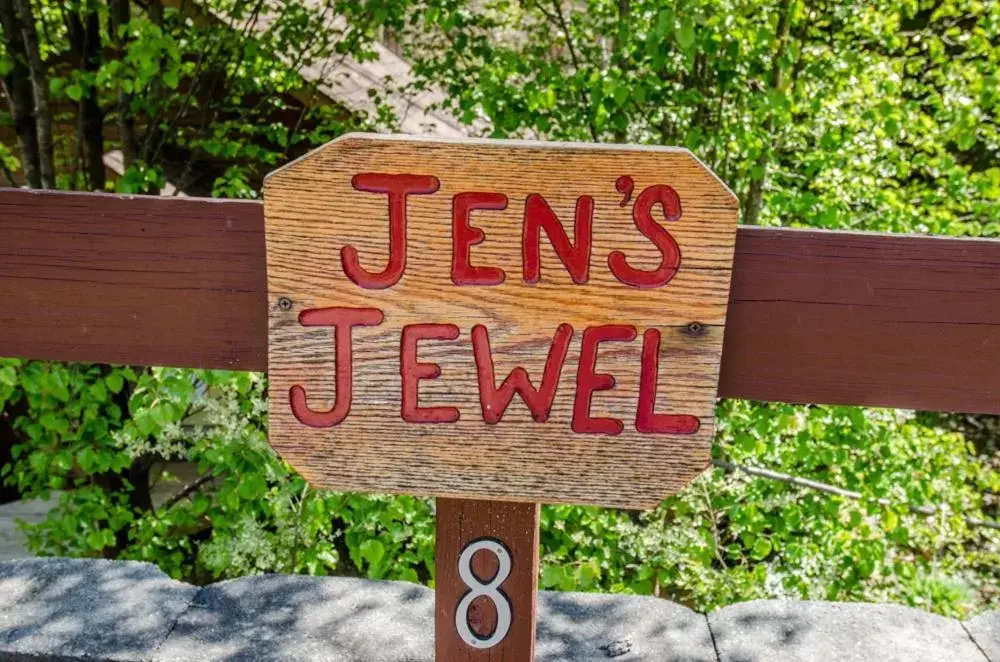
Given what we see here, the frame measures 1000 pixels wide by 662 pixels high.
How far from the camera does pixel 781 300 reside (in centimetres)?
136

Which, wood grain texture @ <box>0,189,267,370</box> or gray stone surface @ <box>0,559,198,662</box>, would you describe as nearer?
wood grain texture @ <box>0,189,267,370</box>

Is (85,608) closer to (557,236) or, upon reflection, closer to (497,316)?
(497,316)

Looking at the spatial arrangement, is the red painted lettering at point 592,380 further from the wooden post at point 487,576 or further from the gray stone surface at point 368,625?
the gray stone surface at point 368,625

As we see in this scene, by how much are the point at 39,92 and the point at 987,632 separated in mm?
3848

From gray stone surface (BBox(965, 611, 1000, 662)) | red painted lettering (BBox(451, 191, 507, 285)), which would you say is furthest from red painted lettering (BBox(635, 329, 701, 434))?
gray stone surface (BBox(965, 611, 1000, 662))

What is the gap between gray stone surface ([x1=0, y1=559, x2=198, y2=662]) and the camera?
186cm

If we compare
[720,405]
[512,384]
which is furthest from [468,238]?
[720,405]

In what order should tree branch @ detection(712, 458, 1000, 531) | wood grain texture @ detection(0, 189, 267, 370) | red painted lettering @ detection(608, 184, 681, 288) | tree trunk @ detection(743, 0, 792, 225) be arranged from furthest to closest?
tree branch @ detection(712, 458, 1000, 531), tree trunk @ detection(743, 0, 792, 225), wood grain texture @ detection(0, 189, 267, 370), red painted lettering @ detection(608, 184, 681, 288)

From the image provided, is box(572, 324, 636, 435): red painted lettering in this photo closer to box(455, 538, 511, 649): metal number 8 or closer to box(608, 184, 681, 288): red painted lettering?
box(608, 184, 681, 288): red painted lettering

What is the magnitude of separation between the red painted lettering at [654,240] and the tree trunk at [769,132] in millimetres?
2453

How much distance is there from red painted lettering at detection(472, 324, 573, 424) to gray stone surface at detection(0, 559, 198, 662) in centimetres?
99

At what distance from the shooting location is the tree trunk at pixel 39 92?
381 cm

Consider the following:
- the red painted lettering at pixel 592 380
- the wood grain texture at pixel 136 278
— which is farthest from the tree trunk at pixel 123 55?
the red painted lettering at pixel 592 380

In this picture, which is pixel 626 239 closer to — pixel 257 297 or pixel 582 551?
pixel 257 297
